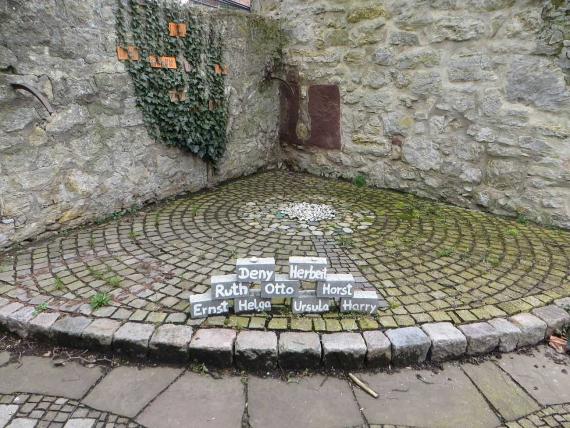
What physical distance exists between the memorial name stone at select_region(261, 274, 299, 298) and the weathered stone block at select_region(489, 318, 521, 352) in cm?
130

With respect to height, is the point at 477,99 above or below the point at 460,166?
above

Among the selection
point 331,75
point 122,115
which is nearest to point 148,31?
point 122,115

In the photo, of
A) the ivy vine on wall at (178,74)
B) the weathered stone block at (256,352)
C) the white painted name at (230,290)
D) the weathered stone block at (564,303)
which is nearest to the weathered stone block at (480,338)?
the weathered stone block at (564,303)

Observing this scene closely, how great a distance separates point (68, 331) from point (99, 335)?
0.21 metres

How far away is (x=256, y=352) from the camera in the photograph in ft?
7.23

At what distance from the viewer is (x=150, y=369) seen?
2.22 meters

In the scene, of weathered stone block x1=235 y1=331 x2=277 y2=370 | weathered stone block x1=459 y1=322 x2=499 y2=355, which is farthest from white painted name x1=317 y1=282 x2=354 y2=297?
weathered stone block x1=459 y1=322 x2=499 y2=355

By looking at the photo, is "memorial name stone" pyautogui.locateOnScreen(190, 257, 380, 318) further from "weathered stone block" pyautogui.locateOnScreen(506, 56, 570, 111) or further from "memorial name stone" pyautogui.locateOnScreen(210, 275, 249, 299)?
"weathered stone block" pyautogui.locateOnScreen(506, 56, 570, 111)

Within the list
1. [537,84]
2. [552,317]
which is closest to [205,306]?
[552,317]

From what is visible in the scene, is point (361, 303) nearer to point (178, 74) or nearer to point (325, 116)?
point (178, 74)

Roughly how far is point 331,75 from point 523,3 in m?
2.30

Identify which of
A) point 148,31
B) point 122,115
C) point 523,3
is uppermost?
point 523,3

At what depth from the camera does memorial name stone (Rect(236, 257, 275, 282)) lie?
235cm

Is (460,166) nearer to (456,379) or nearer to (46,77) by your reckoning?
(456,379)
